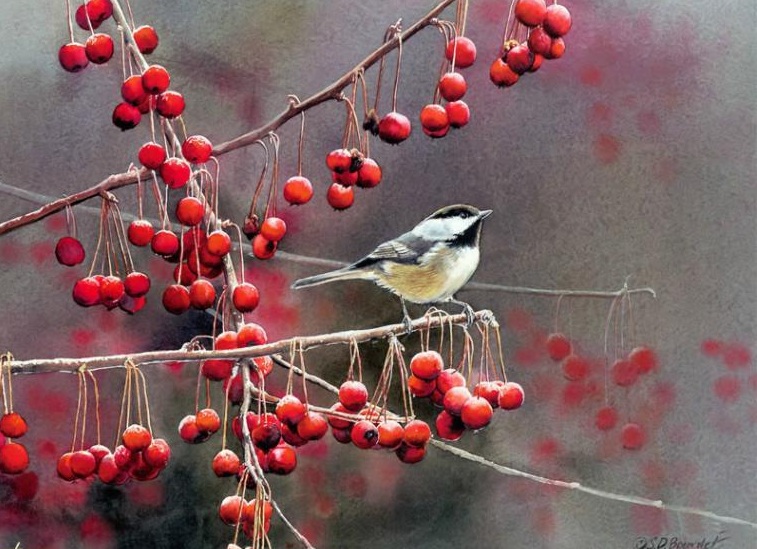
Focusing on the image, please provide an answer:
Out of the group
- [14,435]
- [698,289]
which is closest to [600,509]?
[698,289]

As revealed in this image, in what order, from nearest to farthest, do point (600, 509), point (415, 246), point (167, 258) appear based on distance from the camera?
point (167, 258)
point (415, 246)
point (600, 509)

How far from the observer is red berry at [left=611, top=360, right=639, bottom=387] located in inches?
79.6

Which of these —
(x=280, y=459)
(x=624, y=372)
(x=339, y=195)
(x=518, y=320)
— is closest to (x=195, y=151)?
(x=339, y=195)

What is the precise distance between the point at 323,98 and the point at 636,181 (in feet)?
2.38

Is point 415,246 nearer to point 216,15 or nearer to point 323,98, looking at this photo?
point 323,98

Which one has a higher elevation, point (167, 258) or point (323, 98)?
point (323, 98)

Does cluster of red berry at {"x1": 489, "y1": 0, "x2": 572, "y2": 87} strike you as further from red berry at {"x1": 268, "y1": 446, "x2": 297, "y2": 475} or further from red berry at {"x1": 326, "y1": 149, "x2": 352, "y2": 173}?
red berry at {"x1": 268, "y1": 446, "x2": 297, "y2": 475}

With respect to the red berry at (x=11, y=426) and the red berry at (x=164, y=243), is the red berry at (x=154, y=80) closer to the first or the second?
the red berry at (x=164, y=243)

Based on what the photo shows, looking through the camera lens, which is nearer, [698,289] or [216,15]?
[216,15]

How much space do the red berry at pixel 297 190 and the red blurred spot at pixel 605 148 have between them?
64cm

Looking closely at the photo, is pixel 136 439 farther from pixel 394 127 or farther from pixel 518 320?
pixel 518 320

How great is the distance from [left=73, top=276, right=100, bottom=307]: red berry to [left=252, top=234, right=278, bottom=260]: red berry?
0.27m

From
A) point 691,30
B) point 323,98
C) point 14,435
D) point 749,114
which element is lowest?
point 14,435

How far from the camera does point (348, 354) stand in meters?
1.93
